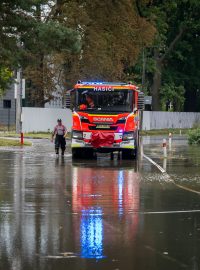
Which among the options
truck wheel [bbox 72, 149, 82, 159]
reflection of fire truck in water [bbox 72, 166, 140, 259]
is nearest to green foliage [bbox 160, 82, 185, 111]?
truck wheel [bbox 72, 149, 82, 159]

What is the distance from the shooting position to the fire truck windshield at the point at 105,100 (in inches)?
986

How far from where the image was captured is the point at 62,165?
2253cm

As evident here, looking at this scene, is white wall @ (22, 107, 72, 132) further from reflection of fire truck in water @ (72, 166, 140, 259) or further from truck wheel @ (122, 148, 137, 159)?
reflection of fire truck in water @ (72, 166, 140, 259)

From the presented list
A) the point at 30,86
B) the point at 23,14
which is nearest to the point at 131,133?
the point at 23,14

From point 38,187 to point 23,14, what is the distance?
12.4 meters

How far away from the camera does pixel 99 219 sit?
35.8 feet

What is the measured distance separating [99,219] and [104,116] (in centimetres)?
1399

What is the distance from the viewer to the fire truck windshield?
82.2 feet

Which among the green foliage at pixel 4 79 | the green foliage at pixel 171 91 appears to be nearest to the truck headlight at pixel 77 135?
the green foliage at pixel 4 79

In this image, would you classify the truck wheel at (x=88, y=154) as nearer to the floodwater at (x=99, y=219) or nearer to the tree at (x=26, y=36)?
the tree at (x=26, y=36)

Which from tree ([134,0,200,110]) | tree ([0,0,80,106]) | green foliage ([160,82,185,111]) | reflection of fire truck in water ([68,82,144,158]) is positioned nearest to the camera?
reflection of fire truck in water ([68,82,144,158])

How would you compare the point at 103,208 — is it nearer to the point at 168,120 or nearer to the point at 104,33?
the point at 104,33

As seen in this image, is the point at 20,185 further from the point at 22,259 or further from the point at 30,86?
the point at 30,86

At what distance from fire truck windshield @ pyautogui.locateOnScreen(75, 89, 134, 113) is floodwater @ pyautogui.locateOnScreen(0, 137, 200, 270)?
17.0 feet
